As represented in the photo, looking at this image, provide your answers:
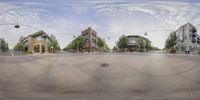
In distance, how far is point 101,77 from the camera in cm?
145

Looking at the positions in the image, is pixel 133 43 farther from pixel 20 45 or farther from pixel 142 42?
pixel 20 45

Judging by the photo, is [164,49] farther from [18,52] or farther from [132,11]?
[18,52]

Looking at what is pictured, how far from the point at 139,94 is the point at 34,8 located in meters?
0.91

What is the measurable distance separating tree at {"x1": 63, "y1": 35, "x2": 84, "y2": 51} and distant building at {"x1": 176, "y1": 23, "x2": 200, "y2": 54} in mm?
634

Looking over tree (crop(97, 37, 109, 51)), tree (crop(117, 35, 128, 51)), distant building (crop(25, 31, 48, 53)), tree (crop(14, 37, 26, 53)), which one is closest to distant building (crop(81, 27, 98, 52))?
tree (crop(97, 37, 109, 51))

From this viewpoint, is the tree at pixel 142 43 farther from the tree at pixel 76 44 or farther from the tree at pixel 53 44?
the tree at pixel 53 44

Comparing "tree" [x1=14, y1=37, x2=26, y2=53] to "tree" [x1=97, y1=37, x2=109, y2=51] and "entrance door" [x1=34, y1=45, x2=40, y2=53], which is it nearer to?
"entrance door" [x1=34, y1=45, x2=40, y2=53]

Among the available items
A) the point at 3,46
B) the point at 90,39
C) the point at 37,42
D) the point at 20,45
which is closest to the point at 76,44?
the point at 90,39

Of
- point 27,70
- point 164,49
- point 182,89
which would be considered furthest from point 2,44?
point 182,89

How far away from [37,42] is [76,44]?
0.25 m

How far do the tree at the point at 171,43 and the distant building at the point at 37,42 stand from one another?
31.5 inches

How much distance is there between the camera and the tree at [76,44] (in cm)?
144

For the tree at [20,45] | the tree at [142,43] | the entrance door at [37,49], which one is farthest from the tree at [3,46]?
the tree at [142,43]

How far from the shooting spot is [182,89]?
1492mm
